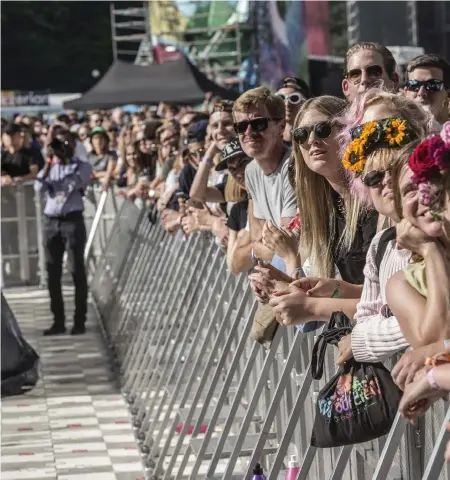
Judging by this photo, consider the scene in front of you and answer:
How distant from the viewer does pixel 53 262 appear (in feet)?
43.9

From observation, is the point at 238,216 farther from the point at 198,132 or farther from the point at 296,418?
the point at 198,132

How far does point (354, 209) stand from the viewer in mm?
4508

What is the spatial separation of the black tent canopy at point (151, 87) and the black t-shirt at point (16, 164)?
5.91 meters

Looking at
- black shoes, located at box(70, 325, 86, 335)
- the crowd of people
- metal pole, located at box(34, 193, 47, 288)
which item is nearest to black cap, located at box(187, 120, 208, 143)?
the crowd of people

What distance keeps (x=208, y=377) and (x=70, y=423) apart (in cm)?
174

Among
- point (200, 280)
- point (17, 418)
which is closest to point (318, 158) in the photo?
point (200, 280)

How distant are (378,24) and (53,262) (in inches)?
332

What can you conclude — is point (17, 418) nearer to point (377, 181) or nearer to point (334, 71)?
point (377, 181)

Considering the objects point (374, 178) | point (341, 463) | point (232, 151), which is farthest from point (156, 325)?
point (374, 178)

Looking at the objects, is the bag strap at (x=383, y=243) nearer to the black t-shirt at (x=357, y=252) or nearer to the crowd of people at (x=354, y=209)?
the crowd of people at (x=354, y=209)

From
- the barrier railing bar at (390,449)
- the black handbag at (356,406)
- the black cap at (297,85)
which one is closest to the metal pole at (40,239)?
the black cap at (297,85)

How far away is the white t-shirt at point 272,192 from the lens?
19.1 feet

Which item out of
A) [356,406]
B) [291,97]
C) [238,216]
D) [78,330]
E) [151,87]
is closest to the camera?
[356,406]

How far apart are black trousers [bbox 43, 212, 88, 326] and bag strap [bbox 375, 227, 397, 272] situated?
942cm
